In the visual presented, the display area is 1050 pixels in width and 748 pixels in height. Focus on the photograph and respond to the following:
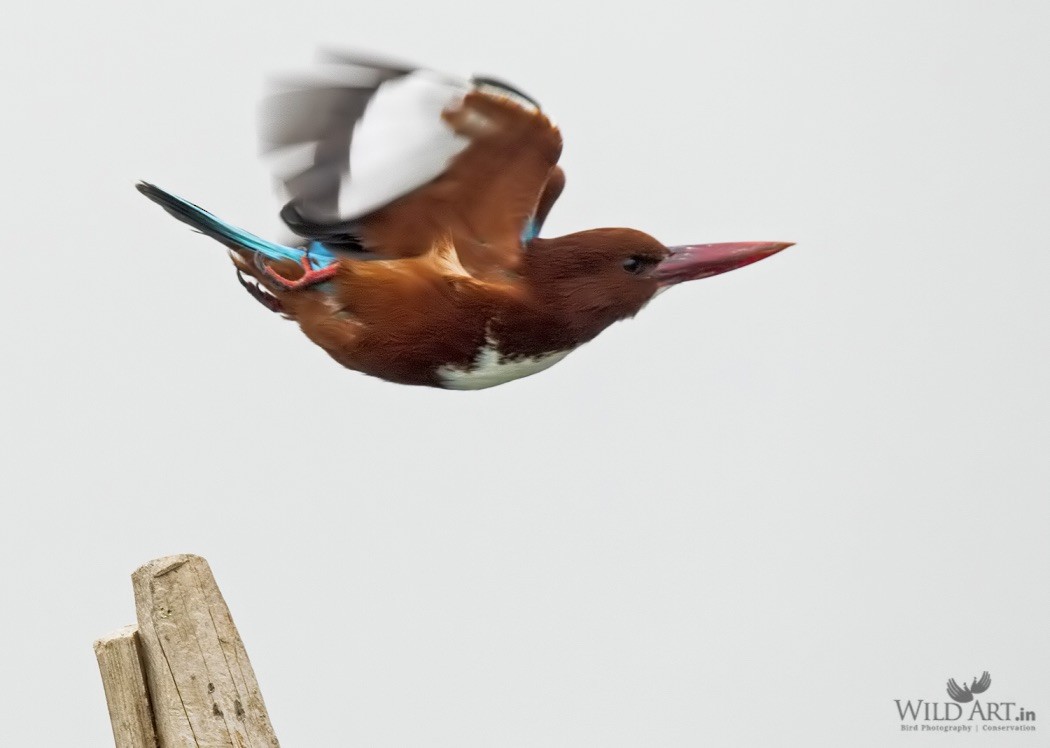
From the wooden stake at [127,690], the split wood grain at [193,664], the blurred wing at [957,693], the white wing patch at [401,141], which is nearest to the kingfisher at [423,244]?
the white wing patch at [401,141]

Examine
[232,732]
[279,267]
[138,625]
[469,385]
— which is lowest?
[232,732]

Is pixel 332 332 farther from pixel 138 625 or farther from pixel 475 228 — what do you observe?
pixel 138 625

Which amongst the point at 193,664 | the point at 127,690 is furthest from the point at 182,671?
the point at 127,690

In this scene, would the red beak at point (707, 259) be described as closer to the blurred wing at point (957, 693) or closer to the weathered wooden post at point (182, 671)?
the weathered wooden post at point (182, 671)

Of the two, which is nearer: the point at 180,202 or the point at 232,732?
the point at 232,732

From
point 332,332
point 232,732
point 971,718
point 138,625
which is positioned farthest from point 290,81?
point 971,718
